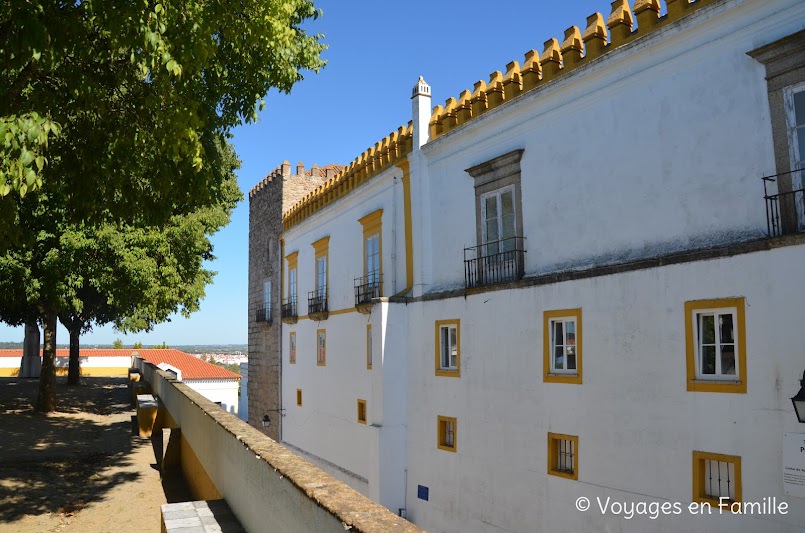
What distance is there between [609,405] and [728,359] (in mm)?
1950

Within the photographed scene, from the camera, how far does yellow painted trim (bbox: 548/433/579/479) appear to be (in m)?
10.3

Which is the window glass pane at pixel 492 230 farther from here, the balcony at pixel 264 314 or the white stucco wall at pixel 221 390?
the white stucco wall at pixel 221 390

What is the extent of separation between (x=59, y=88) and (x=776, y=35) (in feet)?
29.5

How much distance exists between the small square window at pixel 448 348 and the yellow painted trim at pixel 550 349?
248 cm

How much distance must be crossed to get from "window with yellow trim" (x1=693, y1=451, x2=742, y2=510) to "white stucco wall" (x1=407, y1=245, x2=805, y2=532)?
10cm

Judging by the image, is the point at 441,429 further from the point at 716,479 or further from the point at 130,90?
the point at 130,90

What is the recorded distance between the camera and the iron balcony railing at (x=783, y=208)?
795cm

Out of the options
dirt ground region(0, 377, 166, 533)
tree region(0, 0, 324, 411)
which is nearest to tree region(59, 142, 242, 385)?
dirt ground region(0, 377, 166, 533)

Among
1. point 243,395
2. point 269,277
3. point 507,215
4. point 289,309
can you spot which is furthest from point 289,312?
point 243,395

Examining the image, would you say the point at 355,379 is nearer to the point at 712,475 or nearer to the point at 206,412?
the point at 206,412

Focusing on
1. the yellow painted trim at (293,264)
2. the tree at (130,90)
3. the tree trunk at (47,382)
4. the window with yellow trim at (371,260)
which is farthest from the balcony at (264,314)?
the tree at (130,90)

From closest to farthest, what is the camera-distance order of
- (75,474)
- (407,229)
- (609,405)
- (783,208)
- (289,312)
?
(783,208) < (609,405) < (75,474) < (407,229) < (289,312)

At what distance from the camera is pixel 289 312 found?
23.4 meters

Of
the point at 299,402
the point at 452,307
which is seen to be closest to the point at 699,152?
the point at 452,307
